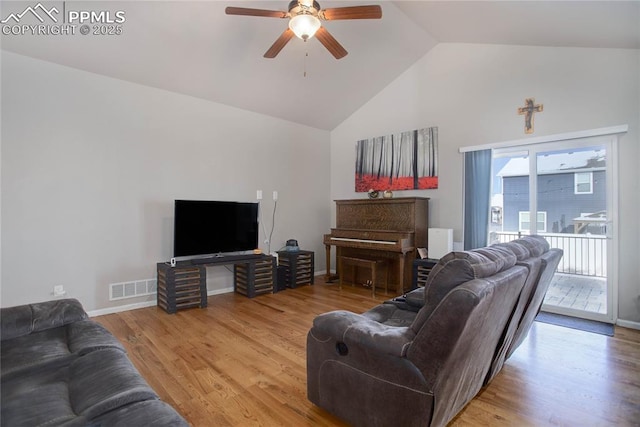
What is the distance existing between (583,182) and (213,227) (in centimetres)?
454

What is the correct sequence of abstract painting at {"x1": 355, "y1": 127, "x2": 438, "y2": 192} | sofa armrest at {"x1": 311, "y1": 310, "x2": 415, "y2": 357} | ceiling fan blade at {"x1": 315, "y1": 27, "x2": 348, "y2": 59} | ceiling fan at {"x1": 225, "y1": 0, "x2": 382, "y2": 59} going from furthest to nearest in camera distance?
1. abstract painting at {"x1": 355, "y1": 127, "x2": 438, "y2": 192}
2. ceiling fan blade at {"x1": 315, "y1": 27, "x2": 348, "y2": 59}
3. ceiling fan at {"x1": 225, "y1": 0, "x2": 382, "y2": 59}
4. sofa armrest at {"x1": 311, "y1": 310, "x2": 415, "y2": 357}

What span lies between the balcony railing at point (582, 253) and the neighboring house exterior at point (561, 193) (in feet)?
0.26

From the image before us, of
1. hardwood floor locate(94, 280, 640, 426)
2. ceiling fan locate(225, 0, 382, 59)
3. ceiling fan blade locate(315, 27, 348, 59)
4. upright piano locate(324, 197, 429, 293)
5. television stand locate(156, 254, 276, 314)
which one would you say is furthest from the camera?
upright piano locate(324, 197, 429, 293)

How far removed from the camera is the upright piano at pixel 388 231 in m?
4.53

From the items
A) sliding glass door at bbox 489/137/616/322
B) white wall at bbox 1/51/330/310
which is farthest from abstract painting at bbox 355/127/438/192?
white wall at bbox 1/51/330/310

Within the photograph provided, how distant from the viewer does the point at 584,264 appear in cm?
375

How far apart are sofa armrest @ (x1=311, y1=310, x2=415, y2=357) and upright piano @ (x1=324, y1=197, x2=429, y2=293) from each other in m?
2.78

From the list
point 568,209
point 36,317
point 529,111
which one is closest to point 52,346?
point 36,317

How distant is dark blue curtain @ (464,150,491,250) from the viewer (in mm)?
4223

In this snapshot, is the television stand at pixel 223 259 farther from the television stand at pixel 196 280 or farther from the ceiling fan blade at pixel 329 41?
the ceiling fan blade at pixel 329 41

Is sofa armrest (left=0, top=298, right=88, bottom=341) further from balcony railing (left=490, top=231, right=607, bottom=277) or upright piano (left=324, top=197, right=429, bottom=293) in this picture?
balcony railing (left=490, top=231, right=607, bottom=277)

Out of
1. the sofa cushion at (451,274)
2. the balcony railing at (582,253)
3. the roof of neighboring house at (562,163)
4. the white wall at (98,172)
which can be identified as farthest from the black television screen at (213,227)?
the balcony railing at (582,253)

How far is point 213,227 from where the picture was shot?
14.2ft

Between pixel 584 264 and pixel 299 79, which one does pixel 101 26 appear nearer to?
pixel 299 79
